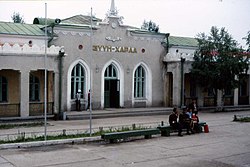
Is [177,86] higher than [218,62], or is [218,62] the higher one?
[218,62]

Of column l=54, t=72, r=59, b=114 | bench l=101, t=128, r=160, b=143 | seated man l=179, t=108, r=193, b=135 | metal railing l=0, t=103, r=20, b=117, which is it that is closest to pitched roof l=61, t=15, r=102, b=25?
column l=54, t=72, r=59, b=114

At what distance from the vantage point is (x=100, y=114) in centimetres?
2366

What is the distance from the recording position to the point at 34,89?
80.2ft

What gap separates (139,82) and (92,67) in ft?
15.0

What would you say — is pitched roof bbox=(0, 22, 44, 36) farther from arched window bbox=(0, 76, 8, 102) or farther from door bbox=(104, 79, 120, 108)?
door bbox=(104, 79, 120, 108)

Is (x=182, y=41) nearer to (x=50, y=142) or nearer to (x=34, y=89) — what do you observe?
(x=34, y=89)

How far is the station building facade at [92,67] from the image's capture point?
72.6ft

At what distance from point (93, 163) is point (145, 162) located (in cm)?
162

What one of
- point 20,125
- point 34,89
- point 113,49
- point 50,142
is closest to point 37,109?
point 34,89

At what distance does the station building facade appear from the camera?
22.1 m

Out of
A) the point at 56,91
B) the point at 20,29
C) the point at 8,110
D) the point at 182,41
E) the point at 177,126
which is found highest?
the point at 182,41

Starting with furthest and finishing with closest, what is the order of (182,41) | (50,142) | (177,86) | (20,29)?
(182,41), (177,86), (20,29), (50,142)

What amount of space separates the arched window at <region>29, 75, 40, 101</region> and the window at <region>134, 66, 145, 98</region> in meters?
7.58

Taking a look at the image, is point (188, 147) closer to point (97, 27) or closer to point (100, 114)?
point (100, 114)
